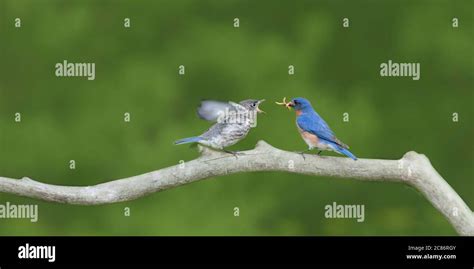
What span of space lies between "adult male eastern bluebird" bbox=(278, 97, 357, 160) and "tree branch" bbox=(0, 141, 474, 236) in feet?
0.33

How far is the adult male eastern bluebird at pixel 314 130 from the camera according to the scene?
4242 mm

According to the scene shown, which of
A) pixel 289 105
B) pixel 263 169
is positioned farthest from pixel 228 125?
pixel 289 105

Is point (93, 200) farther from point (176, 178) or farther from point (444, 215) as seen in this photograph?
point (444, 215)

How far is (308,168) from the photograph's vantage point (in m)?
4.32

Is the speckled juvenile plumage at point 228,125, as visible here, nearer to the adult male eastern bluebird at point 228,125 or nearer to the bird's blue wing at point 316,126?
the adult male eastern bluebird at point 228,125

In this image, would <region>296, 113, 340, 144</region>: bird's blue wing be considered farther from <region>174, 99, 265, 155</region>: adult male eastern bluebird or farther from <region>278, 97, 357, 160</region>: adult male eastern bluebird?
<region>174, 99, 265, 155</region>: adult male eastern bluebird

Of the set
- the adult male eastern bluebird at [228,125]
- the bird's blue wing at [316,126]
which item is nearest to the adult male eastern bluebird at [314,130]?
the bird's blue wing at [316,126]

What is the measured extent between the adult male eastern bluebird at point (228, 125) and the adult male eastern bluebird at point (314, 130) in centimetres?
25

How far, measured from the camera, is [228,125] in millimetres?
4297

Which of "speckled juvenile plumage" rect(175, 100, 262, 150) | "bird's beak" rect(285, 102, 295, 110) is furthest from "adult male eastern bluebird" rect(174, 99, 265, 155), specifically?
"bird's beak" rect(285, 102, 295, 110)

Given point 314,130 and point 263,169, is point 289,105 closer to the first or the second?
point 314,130

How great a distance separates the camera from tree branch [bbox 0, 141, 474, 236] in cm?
414

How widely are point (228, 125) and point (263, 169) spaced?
12.1 inches

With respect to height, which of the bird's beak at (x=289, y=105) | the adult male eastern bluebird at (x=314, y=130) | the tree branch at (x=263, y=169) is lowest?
the tree branch at (x=263, y=169)
